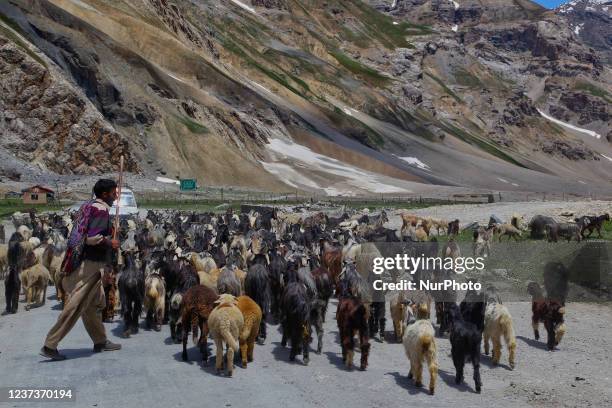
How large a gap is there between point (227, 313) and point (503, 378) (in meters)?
4.92

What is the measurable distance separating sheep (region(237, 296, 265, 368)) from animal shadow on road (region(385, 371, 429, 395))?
249 cm

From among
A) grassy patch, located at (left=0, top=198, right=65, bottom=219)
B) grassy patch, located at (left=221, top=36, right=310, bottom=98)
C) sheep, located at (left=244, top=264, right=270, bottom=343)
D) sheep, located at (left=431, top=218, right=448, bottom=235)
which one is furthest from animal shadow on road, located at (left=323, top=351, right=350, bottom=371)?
grassy patch, located at (left=221, top=36, right=310, bottom=98)

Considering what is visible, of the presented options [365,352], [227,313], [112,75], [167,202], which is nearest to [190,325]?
[227,313]

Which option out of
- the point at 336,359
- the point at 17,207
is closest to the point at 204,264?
the point at 336,359

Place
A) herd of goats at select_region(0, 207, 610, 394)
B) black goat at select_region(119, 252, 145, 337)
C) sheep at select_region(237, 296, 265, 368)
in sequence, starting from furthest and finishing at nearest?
black goat at select_region(119, 252, 145, 337)
sheep at select_region(237, 296, 265, 368)
herd of goats at select_region(0, 207, 610, 394)

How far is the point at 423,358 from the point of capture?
11172mm

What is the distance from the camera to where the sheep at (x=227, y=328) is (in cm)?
1123

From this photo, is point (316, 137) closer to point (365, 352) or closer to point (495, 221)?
point (495, 221)

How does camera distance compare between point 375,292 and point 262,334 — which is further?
point 375,292

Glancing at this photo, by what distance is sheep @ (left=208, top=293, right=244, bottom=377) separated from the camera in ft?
36.9

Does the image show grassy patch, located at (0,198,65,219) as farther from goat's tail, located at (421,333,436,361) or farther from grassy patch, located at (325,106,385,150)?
grassy patch, located at (325,106,385,150)

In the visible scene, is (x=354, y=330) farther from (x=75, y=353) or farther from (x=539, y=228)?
(x=539, y=228)

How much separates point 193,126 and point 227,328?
95933mm

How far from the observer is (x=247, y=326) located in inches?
466
